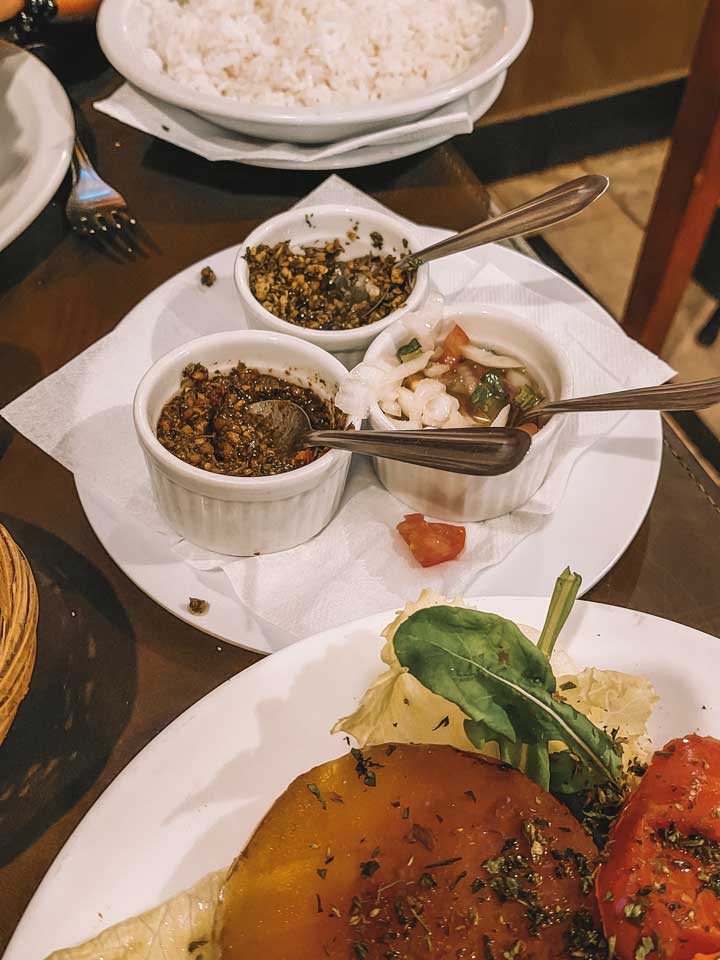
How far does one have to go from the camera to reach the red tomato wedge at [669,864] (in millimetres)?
739

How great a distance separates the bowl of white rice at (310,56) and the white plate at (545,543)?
0.75 meters

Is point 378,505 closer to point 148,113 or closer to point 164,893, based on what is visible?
point 164,893

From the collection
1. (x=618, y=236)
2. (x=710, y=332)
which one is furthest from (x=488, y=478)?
(x=618, y=236)

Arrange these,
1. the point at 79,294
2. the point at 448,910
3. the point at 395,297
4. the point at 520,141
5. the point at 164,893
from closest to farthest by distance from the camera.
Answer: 1. the point at 448,910
2. the point at 164,893
3. the point at 395,297
4. the point at 79,294
5. the point at 520,141

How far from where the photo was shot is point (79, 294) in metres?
1.64

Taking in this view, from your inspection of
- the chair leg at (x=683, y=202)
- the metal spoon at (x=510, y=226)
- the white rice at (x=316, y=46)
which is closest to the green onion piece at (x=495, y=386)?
the metal spoon at (x=510, y=226)

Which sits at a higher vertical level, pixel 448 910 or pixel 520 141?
pixel 448 910

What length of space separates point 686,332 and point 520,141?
97cm

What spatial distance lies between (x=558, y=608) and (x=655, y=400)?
1.38 ft

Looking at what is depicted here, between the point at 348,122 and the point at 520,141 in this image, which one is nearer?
the point at 348,122

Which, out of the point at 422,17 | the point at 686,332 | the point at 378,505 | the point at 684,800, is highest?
the point at 422,17

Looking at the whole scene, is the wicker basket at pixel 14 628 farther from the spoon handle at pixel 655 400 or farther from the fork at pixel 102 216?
the fork at pixel 102 216

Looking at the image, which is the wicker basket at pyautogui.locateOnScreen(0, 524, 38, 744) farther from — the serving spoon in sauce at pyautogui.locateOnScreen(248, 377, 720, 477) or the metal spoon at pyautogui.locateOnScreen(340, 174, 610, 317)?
the metal spoon at pyautogui.locateOnScreen(340, 174, 610, 317)

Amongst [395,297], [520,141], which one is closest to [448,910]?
[395,297]
